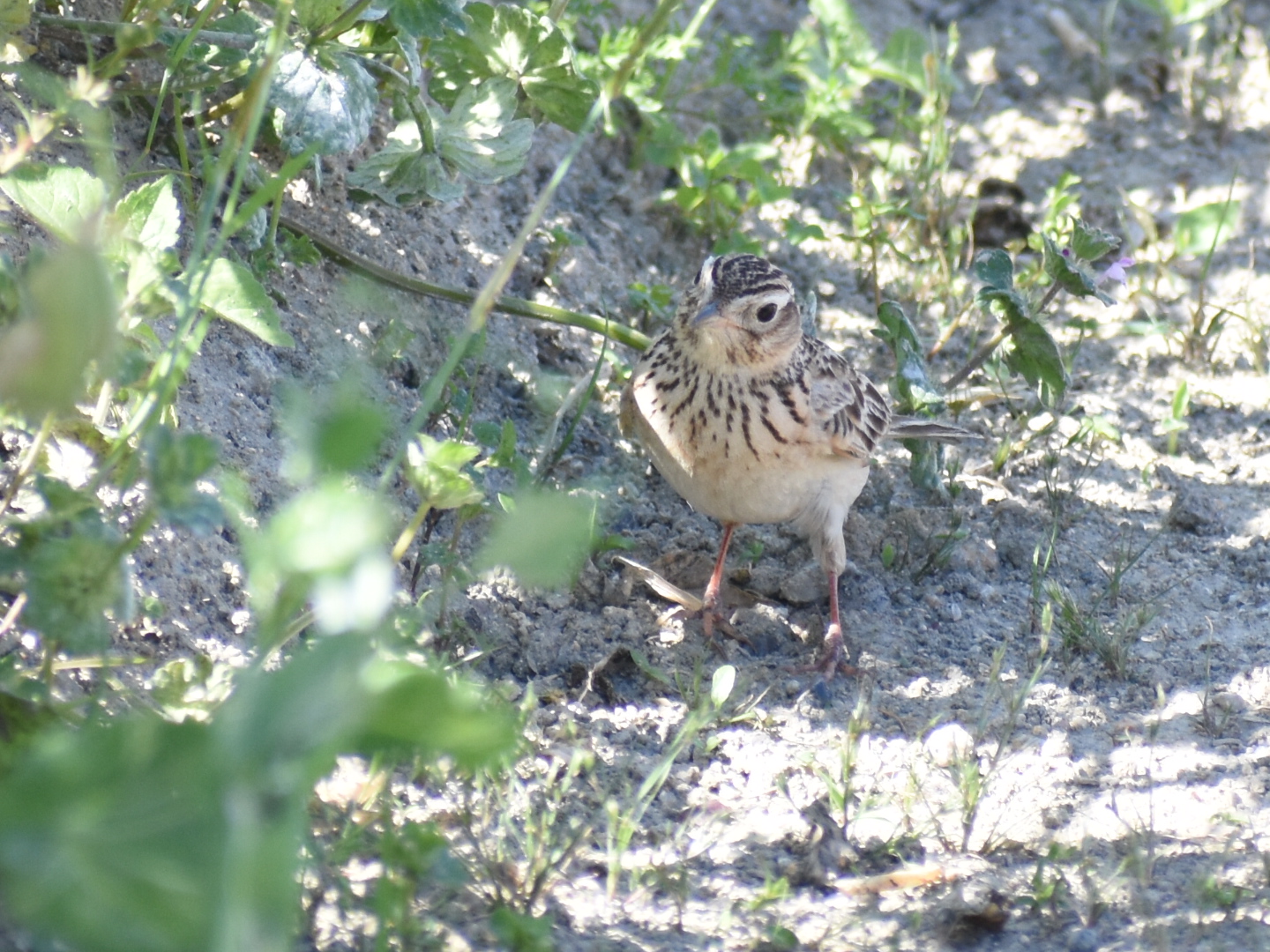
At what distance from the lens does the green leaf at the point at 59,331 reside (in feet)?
5.23

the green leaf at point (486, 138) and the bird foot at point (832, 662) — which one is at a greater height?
the green leaf at point (486, 138)

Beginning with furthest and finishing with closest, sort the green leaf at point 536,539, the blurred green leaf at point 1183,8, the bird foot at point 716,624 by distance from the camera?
the blurred green leaf at point 1183,8 < the bird foot at point 716,624 < the green leaf at point 536,539

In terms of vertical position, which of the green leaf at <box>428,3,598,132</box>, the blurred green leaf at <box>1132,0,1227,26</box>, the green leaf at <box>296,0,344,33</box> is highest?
the blurred green leaf at <box>1132,0,1227,26</box>

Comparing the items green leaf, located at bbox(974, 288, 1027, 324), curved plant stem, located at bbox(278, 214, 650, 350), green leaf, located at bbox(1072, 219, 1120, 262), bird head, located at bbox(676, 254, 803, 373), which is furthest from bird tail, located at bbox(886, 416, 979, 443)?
curved plant stem, located at bbox(278, 214, 650, 350)

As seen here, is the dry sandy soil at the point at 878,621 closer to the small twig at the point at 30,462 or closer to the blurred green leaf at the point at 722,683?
the blurred green leaf at the point at 722,683

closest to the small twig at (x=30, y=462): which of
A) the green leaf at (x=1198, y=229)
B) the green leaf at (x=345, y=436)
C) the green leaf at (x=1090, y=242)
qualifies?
the green leaf at (x=345, y=436)

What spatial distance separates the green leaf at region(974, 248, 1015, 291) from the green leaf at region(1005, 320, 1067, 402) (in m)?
0.15

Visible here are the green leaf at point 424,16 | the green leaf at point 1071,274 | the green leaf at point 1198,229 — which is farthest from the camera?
the green leaf at point 1198,229

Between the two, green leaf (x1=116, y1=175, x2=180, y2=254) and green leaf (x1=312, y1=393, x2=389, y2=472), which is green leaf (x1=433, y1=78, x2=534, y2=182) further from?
green leaf (x1=312, y1=393, x2=389, y2=472)

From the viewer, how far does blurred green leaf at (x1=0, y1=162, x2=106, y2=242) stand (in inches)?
103

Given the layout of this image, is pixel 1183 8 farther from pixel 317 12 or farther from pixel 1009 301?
pixel 317 12

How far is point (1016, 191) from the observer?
646cm

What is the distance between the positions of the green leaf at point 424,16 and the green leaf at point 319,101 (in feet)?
0.75

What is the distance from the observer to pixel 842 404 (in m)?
4.44
